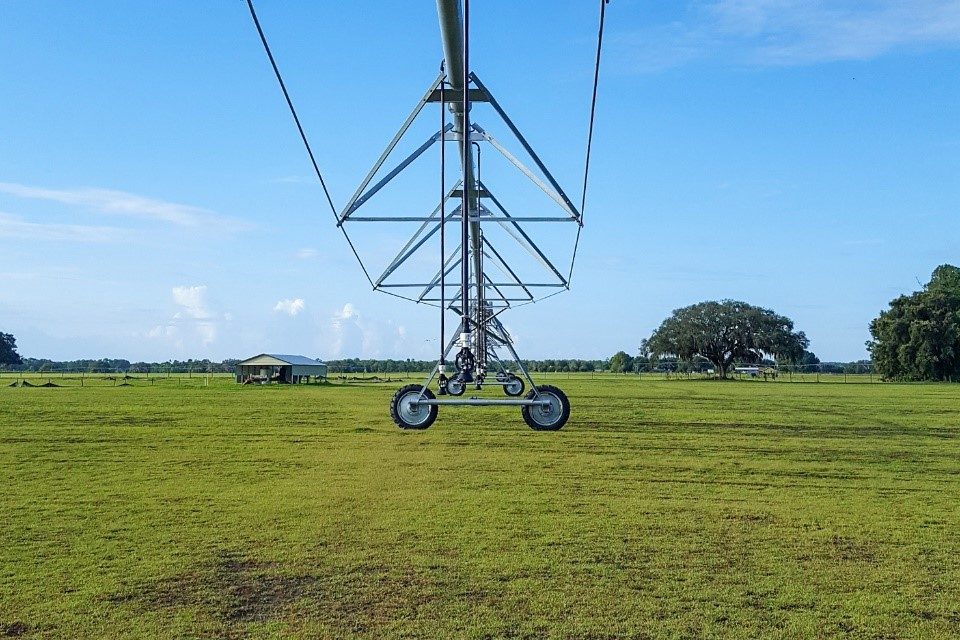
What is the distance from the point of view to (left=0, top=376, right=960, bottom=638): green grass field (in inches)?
220

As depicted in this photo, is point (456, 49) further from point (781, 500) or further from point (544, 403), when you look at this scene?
point (781, 500)

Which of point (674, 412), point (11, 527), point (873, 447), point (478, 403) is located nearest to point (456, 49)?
point (478, 403)

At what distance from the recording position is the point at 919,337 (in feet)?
169

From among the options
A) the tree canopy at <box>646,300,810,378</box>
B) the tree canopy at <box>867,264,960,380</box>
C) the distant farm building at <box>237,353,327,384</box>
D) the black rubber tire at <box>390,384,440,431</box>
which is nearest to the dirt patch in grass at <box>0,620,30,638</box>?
the black rubber tire at <box>390,384,440,431</box>

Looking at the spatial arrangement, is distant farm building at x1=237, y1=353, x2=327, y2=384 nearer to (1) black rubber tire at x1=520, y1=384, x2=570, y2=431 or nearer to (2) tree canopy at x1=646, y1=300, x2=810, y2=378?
(2) tree canopy at x1=646, y1=300, x2=810, y2=378

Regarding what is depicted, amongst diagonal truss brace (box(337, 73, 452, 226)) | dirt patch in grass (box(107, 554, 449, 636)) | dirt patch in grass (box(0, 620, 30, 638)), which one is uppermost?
diagonal truss brace (box(337, 73, 452, 226))

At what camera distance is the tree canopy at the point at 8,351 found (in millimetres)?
91938

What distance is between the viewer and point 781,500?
9.11m

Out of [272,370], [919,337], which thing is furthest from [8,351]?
[919,337]

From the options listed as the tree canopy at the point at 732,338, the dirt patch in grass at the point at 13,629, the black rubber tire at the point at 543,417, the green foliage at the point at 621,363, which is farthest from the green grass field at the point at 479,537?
the green foliage at the point at 621,363

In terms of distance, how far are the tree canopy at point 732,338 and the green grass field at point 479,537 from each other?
171ft

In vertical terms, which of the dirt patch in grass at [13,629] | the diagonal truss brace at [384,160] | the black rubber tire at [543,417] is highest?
the diagonal truss brace at [384,160]

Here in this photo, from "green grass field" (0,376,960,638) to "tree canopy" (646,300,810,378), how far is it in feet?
171

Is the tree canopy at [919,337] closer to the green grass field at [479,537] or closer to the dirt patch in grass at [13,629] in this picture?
the green grass field at [479,537]
